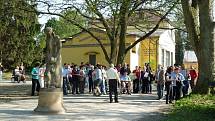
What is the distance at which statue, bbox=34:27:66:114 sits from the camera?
1595 cm

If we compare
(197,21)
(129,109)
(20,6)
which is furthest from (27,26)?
(129,109)

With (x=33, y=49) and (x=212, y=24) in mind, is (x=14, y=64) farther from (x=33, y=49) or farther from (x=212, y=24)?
(x=212, y=24)

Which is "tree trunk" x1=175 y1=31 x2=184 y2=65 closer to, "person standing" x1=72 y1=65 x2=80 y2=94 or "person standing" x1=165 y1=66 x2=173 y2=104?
"person standing" x1=72 y1=65 x2=80 y2=94

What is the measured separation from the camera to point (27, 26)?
53.3 meters

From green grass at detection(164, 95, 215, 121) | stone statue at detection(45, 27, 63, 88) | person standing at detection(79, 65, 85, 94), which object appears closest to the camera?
green grass at detection(164, 95, 215, 121)

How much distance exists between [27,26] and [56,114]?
127ft

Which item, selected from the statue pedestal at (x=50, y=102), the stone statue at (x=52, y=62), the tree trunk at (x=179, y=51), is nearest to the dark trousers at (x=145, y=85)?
the stone statue at (x=52, y=62)

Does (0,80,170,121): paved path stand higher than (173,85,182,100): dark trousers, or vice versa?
(173,85,182,100): dark trousers

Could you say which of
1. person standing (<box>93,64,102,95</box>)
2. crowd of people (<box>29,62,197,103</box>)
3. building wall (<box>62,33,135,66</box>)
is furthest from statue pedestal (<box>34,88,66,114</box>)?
building wall (<box>62,33,135,66</box>)

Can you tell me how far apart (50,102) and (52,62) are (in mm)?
1485

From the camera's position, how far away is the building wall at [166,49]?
60.1 m

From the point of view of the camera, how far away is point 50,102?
15.9m

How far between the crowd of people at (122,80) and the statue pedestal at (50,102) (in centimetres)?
619

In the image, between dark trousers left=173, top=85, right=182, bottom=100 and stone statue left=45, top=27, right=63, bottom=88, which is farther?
dark trousers left=173, top=85, right=182, bottom=100
